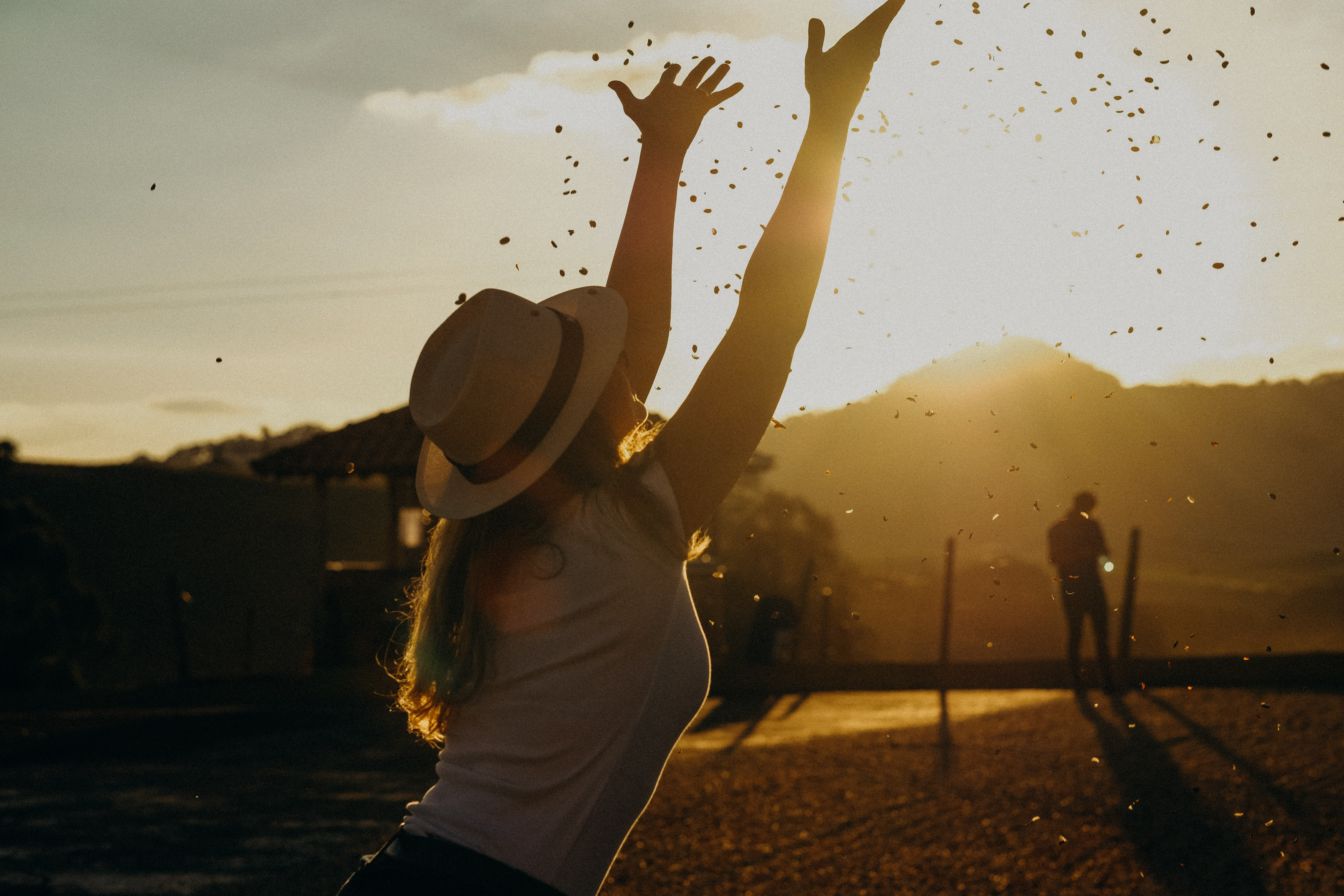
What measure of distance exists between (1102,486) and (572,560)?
1088 inches

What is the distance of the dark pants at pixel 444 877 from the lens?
5.27ft

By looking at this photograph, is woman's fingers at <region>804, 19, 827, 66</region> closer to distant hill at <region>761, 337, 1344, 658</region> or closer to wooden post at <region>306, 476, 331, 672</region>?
distant hill at <region>761, 337, 1344, 658</region>

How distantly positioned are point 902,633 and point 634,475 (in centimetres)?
3460

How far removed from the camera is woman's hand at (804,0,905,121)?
6.03 feet

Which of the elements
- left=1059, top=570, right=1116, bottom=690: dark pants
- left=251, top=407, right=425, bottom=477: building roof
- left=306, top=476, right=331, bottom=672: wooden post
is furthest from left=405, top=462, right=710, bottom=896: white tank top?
left=306, top=476, right=331, bottom=672: wooden post

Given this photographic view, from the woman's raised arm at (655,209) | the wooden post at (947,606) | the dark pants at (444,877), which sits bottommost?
the wooden post at (947,606)

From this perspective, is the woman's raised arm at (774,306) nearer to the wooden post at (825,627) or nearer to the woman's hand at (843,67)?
the woman's hand at (843,67)

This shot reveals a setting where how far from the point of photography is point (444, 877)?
161 cm

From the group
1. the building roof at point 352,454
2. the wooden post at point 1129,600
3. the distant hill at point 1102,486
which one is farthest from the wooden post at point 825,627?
the building roof at point 352,454

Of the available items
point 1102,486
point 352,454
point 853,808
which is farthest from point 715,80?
point 1102,486

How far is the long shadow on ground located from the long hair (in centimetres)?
460

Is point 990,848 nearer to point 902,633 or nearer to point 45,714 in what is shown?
point 45,714

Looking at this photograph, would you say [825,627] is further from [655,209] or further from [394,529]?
[655,209]

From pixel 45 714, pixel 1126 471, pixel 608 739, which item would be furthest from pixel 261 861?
pixel 1126 471
